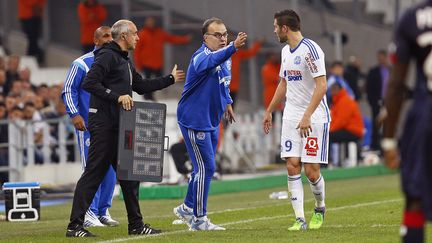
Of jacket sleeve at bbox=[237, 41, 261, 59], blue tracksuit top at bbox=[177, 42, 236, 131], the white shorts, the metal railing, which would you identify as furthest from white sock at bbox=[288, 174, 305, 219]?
jacket sleeve at bbox=[237, 41, 261, 59]

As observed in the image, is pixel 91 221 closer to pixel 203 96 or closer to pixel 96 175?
pixel 96 175

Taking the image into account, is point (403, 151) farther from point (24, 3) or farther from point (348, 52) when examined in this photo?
point (348, 52)

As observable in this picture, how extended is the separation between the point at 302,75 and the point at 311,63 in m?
0.20

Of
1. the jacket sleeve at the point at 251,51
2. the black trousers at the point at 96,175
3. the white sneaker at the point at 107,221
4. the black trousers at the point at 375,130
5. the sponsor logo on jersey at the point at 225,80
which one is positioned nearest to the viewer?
the black trousers at the point at 96,175

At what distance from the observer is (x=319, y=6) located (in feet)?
101

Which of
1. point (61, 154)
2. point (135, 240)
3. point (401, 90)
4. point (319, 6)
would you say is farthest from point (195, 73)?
point (319, 6)

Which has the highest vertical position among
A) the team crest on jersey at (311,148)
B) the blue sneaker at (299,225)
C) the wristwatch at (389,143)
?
the wristwatch at (389,143)

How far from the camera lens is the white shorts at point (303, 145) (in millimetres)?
13422

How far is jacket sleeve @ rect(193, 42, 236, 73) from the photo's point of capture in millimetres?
12812

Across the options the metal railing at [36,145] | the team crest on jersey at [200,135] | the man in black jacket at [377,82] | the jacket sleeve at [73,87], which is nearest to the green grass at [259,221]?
the team crest on jersey at [200,135]

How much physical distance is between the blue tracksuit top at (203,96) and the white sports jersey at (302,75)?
0.64 metres

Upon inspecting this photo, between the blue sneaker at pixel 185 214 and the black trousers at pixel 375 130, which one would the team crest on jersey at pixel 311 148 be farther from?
the black trousers at pixel 375 130

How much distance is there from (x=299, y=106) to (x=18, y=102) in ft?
34.1

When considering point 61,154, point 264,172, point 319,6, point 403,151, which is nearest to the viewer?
point 403,151
